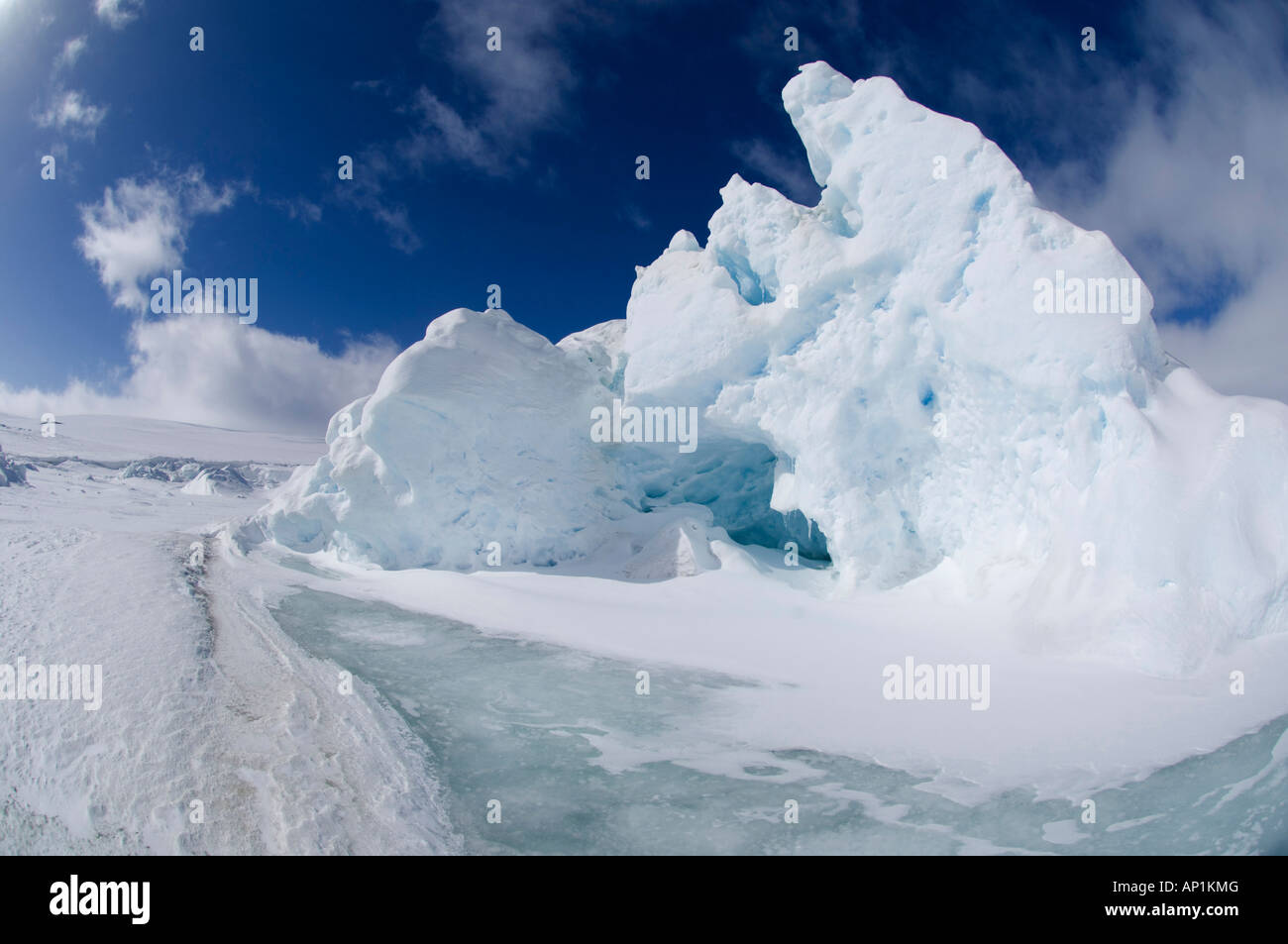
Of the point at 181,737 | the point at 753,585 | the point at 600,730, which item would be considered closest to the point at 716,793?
the point at 600,730

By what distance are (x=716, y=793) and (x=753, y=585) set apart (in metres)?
5.60

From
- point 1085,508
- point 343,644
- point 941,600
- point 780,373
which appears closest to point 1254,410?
point 1085,508

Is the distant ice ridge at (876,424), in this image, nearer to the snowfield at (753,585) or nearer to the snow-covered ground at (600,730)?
the snowfield at (753,585)

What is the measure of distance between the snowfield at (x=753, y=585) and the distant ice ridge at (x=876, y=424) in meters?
0.05

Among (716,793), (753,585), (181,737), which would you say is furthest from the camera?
(753,585)

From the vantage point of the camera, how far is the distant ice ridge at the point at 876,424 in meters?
7.18

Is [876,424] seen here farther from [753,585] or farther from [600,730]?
[600,730]

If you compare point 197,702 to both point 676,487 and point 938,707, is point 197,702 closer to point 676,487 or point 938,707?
point 938,707

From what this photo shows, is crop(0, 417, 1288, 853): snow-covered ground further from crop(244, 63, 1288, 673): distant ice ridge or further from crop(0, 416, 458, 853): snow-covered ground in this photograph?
crop(244, 63, 1288, 673): distant ice ridge

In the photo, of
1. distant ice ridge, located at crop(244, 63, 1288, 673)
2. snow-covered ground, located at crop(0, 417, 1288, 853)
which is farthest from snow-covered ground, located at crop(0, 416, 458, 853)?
distant ice ridge, located at crop(244, 63, 1288, 673)

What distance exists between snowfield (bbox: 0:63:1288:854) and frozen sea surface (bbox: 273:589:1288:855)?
38mm

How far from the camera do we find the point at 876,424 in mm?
10289

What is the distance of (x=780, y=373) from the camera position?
36.6 feet
